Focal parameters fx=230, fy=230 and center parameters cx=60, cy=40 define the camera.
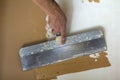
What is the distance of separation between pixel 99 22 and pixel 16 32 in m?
0.59

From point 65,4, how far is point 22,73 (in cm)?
57

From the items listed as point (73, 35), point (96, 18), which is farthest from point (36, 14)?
point (96, 18)

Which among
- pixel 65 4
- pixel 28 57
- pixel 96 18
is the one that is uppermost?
pixel 65 4

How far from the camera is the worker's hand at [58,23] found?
149 centimetres

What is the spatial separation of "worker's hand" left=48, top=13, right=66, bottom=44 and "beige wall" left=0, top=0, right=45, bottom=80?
9cm

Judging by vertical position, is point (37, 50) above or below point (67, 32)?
below

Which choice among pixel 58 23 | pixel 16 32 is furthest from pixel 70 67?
pixel 16 32

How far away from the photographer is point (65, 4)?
63.1 inches

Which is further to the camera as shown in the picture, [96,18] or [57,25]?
[96,18]

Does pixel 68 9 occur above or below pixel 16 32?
above

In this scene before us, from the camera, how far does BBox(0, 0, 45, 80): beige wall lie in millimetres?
1562

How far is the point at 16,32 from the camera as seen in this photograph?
1.59 m

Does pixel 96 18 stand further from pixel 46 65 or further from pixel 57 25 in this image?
pixel 46 65

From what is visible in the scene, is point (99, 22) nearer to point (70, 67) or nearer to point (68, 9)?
point (68, 9)
